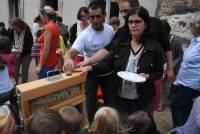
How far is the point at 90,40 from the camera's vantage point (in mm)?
3879

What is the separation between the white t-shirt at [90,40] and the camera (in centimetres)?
384

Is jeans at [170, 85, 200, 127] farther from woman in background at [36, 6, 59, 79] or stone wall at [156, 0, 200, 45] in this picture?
stone wall at [156, 0, 200, 45]

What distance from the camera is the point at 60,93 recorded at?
3154 millimetres

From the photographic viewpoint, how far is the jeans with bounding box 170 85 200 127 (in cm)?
407

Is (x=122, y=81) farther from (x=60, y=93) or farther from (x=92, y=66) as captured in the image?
(x=60, y=93)

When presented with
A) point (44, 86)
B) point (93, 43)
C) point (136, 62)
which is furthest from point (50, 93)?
point (93, 43)

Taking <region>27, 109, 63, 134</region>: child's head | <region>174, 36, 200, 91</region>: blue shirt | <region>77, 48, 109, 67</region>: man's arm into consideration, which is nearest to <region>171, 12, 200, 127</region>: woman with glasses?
<region>174, 36, 200, 91</region>: blue shirt

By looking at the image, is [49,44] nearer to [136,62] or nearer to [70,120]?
[136,62]

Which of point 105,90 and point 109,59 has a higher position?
point 109,59

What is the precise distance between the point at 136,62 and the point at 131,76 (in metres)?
0.19

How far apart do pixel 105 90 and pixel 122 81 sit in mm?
790

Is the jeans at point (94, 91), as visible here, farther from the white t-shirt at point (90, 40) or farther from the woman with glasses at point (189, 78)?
the woman with glasses at point (189, 78)

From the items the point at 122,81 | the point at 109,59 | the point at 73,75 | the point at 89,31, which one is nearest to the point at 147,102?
the point at 122,81

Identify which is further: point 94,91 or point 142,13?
point 94,91
